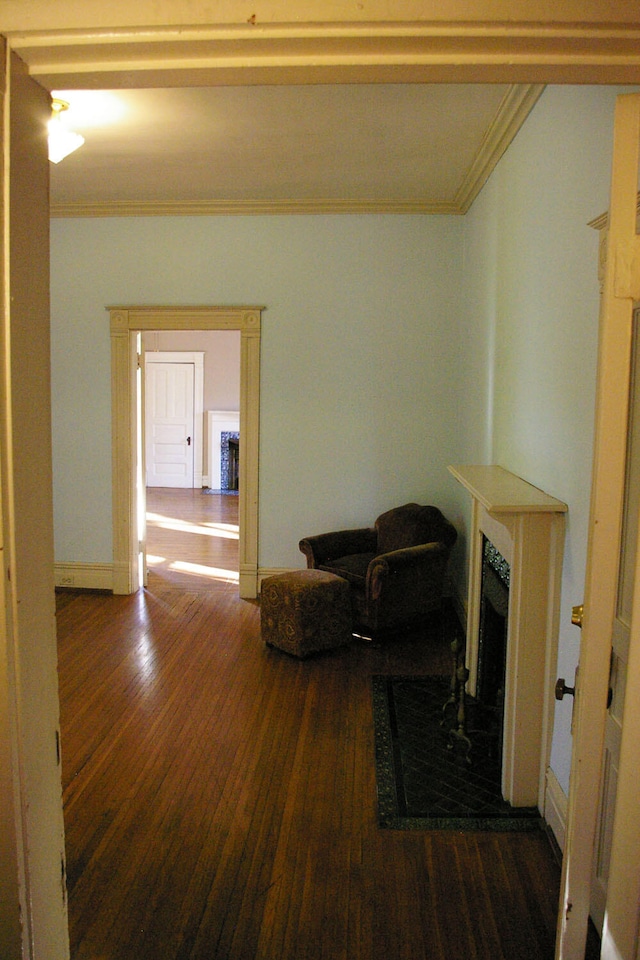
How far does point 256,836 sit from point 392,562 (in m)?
2.56

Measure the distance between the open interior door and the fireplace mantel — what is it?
4.84 ft

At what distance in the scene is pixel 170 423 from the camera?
40.7 feet

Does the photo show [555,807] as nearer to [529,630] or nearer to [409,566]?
[529,630]

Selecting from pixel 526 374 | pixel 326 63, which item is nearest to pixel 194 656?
pixel 526 374

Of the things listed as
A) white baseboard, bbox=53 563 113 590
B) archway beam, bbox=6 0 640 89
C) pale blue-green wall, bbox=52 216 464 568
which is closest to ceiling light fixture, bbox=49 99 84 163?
pale blue-green wall, bbox=52 216 464 568

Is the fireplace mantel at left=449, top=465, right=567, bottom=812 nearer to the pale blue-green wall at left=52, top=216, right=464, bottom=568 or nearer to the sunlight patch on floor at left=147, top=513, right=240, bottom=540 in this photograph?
the pale blue-green wall at left=52, top=216, right=464, bottom=568

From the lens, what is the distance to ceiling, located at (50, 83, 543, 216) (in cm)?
392

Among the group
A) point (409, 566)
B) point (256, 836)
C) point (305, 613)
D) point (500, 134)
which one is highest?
point (500, 134)

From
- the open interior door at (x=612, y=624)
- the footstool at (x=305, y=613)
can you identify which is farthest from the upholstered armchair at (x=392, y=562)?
the open interior door at (x=612, y=624)

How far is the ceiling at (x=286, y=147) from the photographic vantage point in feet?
12.8

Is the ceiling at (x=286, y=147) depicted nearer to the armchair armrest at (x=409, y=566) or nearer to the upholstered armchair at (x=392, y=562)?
the upholstered armchair at (x=392, y=562)

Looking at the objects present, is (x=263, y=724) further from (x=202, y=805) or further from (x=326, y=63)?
(x=326, y=63)

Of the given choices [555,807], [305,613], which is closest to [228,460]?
[305,613]

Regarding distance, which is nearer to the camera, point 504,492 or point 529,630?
point 529,630
